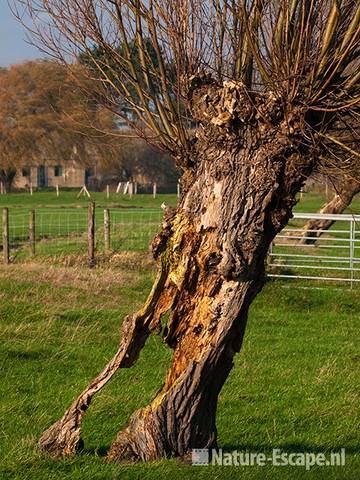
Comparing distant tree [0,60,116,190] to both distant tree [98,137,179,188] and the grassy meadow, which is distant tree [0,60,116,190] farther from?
the grassy meadow

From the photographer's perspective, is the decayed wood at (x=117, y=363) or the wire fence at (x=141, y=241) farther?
the wire fence at (x=141, y=241)

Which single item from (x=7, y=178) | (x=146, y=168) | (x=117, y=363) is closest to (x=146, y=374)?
(x=117, y=363)

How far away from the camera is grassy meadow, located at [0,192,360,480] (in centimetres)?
664

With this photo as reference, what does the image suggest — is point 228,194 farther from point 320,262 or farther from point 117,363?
point 320,262

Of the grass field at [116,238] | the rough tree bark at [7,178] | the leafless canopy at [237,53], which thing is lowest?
the grass field at [116,238]

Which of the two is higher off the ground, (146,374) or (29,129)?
(29,129)

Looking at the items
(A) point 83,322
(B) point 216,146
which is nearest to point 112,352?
(A) point 83,322

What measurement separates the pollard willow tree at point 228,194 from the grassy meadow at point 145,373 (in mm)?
391

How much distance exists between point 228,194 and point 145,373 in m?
4.70

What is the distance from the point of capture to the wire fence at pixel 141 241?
62.1 feet

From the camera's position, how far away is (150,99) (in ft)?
25.7

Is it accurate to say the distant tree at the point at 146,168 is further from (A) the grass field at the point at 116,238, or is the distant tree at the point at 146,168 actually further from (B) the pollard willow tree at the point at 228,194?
(B) the pollard willow tree at the point at 228,194

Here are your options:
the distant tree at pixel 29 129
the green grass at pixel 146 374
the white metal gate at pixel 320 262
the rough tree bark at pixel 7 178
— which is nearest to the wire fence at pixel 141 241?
the white metal gate at pixel 320 262

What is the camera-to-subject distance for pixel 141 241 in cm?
2342
